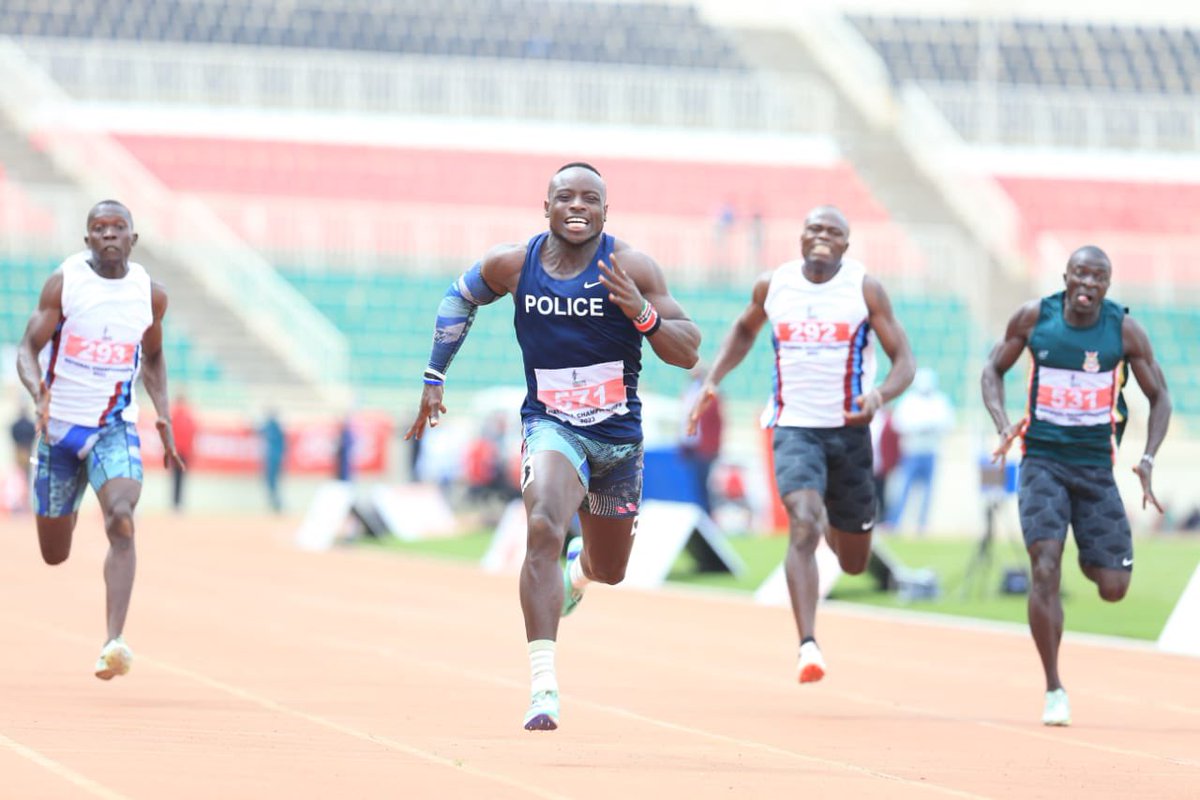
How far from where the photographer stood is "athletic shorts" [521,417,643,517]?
27.2ft

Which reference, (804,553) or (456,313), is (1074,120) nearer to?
(804,553)

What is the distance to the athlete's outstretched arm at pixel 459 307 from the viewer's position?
8.36 metres

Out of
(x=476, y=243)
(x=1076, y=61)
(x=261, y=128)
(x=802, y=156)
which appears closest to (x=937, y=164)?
(x=802, y=156)

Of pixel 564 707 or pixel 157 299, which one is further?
pixel 157 299

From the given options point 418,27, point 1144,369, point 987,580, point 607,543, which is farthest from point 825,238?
point 418,27

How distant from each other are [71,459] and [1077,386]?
4611 mm

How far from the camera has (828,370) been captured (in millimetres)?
10695

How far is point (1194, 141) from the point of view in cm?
4469

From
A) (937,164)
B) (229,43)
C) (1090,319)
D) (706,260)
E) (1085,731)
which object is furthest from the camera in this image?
(229,43)

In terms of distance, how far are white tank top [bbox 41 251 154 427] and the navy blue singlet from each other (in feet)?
7.69

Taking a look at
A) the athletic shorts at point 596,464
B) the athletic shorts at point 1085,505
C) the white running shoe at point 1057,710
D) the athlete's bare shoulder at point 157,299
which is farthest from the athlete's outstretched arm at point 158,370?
the white running shoe at point 1057,710

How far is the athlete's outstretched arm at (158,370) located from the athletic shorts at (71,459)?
19cm

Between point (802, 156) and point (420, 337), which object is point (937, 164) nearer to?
point (802, 156)

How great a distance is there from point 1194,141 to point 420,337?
17536 millimetres
